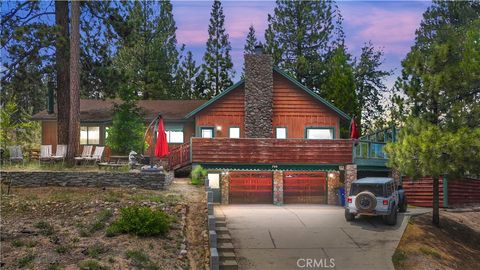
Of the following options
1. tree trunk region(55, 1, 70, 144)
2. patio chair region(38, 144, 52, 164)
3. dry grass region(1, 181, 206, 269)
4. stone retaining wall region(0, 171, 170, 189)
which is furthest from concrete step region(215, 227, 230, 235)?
tree trunk region(55, 1, 70, 144)

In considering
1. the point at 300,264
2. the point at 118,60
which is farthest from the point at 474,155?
the point at 118,60

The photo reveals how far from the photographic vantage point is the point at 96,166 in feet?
82.9

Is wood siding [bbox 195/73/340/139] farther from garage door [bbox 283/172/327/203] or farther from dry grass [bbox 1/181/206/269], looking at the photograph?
dry grass [bbox 1/181/206/269]

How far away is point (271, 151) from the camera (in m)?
27.7

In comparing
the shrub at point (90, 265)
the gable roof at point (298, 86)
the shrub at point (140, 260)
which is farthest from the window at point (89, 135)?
the shrub at point (90, 265)

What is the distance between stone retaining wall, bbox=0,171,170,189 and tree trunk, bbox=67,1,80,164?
3417mm

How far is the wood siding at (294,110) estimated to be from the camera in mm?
31859

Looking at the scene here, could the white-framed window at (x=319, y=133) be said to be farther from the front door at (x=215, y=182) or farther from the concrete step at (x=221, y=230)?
the concrete step at (x=221, y=230)

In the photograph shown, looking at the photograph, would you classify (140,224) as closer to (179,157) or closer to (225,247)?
(225,247)

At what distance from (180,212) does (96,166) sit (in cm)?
796

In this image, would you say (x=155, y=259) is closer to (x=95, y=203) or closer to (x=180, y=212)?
(x=180, y=212)

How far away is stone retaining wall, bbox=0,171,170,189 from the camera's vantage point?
71.6ft

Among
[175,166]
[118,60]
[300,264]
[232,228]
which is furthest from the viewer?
[118,60]

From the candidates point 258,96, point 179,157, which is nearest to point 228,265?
point 179,157
